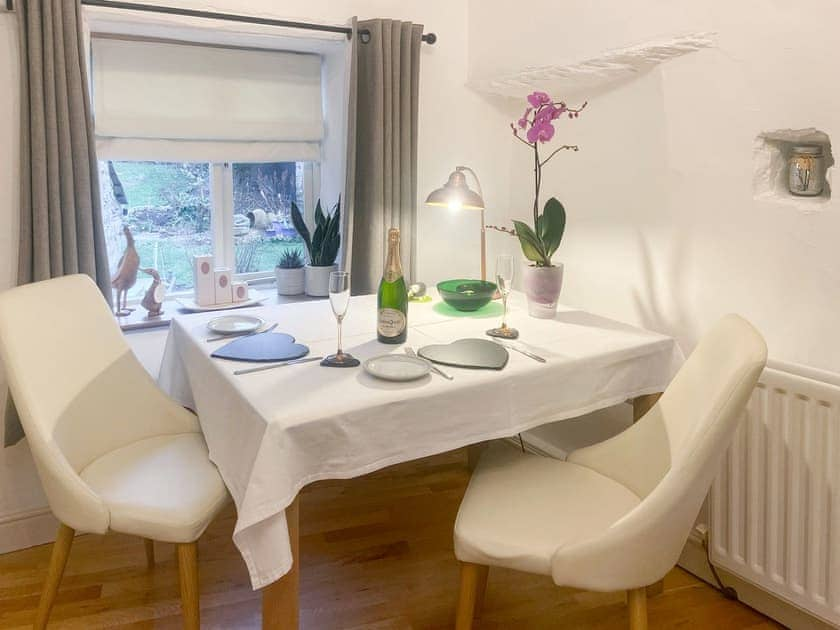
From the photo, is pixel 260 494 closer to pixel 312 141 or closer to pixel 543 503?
pixel 543 503

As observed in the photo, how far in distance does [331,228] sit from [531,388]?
4.69 feet

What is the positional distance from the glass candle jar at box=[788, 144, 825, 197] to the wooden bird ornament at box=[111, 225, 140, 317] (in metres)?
2.17


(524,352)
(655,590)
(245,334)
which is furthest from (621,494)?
(245,334)

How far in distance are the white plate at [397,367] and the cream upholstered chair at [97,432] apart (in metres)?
0.47

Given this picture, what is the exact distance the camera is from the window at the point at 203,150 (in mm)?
2607

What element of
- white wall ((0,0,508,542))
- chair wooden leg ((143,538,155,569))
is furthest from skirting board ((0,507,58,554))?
chair wooden leg ((143,538,155,569))

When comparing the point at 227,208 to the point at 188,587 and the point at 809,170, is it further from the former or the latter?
the point at 809,170

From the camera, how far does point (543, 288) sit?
2211 mm

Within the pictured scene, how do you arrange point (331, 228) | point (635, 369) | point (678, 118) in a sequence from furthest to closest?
point (331, 228), point (678, 118), point (635, 369)

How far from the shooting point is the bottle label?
6.39 feet

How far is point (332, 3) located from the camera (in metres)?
2.71

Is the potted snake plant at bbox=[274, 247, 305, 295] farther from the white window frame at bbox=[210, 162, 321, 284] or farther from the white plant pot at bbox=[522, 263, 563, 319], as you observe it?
the white plant pot at bbox=[522, 263, 563, 319]

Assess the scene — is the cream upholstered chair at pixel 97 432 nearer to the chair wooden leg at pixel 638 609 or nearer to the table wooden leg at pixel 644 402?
the chair wooden leg at pixel 638 609

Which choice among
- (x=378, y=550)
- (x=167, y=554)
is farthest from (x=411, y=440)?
(x=167, y=554)
